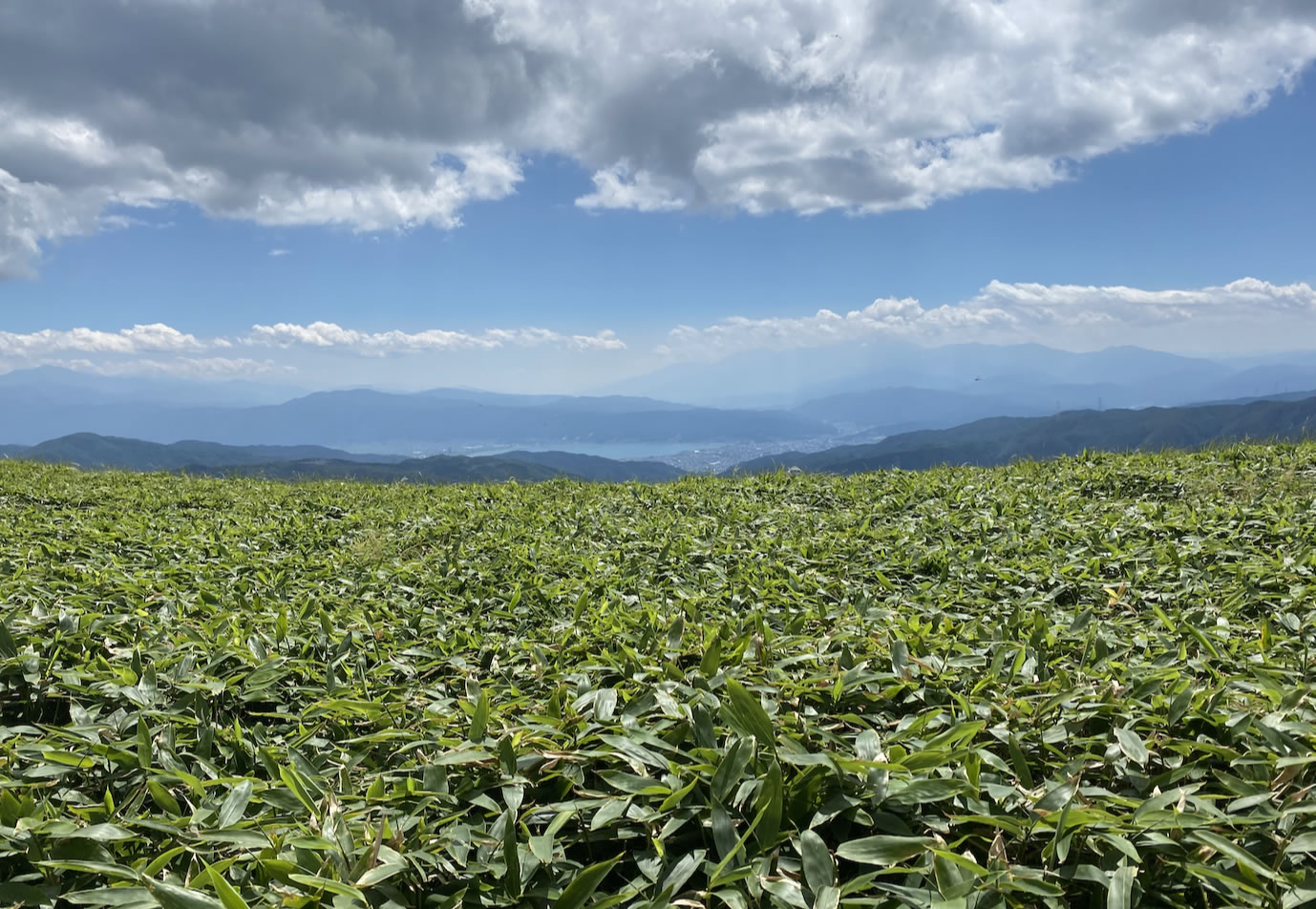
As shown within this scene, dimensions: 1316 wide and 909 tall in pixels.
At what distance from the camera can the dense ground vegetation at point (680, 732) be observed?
5.57 feet

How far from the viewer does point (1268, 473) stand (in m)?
7.83

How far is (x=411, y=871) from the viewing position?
1.75 meters

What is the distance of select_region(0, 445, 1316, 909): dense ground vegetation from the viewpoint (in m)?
1.70

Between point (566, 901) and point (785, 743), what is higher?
point (785, 743)

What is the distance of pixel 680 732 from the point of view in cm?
218

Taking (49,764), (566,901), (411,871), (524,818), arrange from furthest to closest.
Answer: (49,764), (524,818), (411,871), (566,901)

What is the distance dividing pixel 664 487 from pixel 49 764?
868cm

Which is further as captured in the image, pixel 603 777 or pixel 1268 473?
pixel 1268 473

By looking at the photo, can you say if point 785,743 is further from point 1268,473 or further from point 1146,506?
point 1268,473

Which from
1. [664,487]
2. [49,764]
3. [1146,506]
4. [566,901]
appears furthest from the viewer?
[664,487]

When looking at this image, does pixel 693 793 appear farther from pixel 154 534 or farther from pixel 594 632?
pixel 154 534

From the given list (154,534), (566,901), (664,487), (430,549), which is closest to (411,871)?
(566,901)

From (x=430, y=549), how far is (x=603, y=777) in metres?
5.30

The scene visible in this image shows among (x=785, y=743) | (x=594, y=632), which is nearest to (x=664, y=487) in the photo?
(x=594, y=632)
